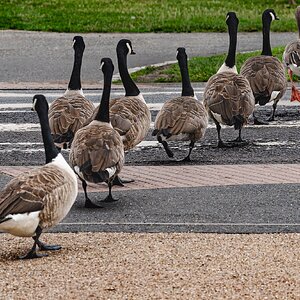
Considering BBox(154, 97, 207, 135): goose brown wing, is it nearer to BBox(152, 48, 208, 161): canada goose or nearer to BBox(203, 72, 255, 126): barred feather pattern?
BBox(152, 48, 208, 161): canada goose

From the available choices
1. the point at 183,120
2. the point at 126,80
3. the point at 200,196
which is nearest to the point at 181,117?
the point at 183,120

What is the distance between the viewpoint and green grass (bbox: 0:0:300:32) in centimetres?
2505

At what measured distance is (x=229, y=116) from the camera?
12367 mm

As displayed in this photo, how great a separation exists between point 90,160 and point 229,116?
350cm

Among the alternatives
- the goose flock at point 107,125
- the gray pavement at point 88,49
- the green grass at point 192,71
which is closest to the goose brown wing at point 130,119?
the goose flock at point 107,125

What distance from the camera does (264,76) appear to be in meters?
13.8

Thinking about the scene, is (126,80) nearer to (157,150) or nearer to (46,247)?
(157,150)

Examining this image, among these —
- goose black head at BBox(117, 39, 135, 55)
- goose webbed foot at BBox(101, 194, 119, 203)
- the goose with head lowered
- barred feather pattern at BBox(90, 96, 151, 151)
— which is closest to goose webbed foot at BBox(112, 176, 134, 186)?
the goose with head lowered

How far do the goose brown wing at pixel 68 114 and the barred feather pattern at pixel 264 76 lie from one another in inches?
122

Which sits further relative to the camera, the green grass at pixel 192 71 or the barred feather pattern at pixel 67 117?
→ the green grass at pixel 192 71

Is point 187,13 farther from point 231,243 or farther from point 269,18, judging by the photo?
point 231,243

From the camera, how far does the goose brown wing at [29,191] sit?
7520 mm

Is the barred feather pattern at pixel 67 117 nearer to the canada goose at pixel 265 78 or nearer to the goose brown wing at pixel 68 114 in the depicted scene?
the goose brown wing at pixel 68 114

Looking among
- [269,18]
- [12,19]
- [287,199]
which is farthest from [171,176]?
[12,19]
